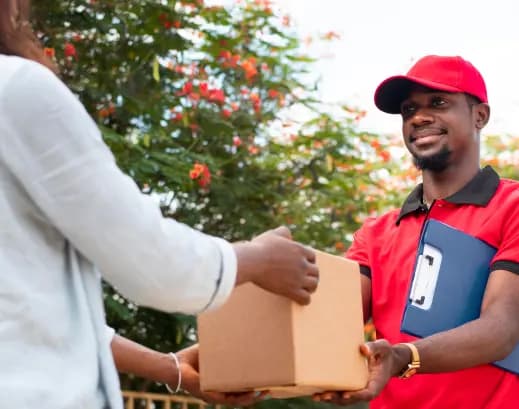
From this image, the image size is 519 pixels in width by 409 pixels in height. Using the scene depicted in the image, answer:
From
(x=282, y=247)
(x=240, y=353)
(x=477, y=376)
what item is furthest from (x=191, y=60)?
(x=282, y=247)

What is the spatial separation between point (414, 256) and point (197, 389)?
98 centimetres

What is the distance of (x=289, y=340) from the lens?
219cm

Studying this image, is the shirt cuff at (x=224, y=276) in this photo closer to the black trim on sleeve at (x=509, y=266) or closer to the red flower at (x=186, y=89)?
the black trim on sleeve at (x=509, y=266)

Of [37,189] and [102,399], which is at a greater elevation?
[37,189]

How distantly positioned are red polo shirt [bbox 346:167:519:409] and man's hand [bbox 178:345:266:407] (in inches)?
25.8

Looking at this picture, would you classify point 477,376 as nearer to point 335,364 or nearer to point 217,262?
point 335,364

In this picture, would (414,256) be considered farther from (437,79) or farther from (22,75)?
(22,75)

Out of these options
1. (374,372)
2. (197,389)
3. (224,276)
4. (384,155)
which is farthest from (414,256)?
(384,155)

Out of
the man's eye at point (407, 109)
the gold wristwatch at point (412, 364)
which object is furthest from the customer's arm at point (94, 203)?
the man's eye at point (407, 109)

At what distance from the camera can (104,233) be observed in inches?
60.4

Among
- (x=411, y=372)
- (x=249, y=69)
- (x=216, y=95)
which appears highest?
(x=249, y=69)

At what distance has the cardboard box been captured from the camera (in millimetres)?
2203

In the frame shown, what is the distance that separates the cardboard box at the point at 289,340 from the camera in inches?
86.7

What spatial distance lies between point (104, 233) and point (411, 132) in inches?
80.1
